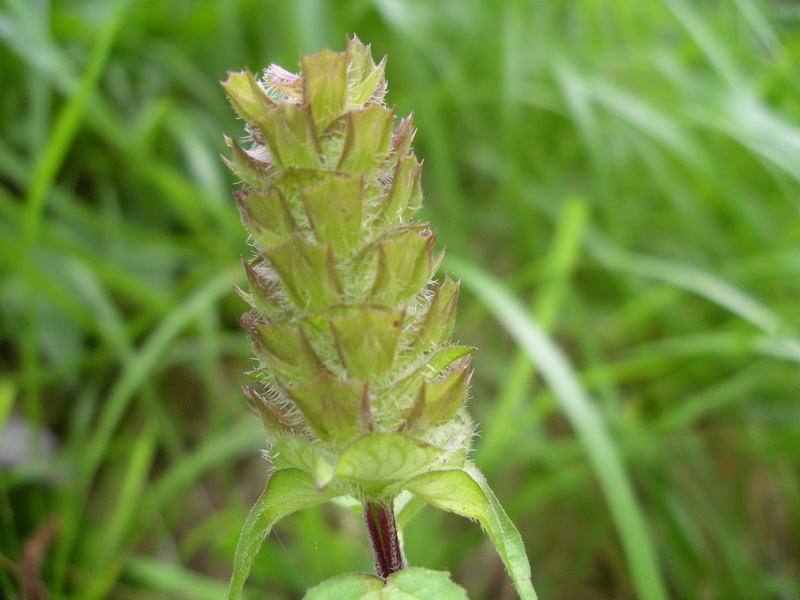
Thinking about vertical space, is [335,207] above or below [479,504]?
above

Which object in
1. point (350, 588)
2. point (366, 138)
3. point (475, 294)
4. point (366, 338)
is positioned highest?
point (475, 294)

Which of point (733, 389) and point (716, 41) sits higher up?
point (716, 41)

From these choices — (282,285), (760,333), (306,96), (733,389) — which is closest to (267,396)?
(282,285)

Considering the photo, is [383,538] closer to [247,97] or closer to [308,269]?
[308,269]

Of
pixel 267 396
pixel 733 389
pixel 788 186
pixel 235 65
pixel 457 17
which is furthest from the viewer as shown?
pixel 457 17

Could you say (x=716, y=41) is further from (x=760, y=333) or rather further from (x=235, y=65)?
(x=235, y=65)

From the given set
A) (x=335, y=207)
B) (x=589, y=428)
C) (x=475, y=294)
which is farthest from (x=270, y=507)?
(x=475, y=294)

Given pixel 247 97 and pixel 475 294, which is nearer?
pixel 247 97

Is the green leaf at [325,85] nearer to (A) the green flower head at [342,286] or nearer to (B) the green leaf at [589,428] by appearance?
(A) the green flower head at [342,286]
